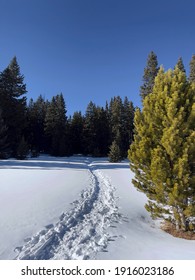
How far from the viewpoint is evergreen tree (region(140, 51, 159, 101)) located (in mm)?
32875

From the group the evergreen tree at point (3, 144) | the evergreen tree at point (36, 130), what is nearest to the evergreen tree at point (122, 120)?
the evergreen tree at point (36, 130)

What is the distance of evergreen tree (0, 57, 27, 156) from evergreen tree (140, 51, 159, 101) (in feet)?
68.9

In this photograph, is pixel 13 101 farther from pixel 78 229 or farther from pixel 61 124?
pixel 78 229

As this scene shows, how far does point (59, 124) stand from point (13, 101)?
11.7 metres

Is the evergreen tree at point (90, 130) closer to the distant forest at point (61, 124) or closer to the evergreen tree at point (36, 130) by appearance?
the distant forest at point (61, 124)

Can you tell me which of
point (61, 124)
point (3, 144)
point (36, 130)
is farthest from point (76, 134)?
point (3, 144)

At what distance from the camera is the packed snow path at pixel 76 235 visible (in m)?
4.81

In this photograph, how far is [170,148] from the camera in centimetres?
677

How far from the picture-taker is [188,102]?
6855mm

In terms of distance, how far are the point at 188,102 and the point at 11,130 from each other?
3303 cm

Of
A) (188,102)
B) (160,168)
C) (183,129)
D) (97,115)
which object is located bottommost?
(160,168)

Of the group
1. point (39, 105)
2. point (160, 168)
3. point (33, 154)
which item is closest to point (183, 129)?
point (160, 168)

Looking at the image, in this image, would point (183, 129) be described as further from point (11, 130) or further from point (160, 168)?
point (11, 130)

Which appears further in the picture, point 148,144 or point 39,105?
point 39,105
